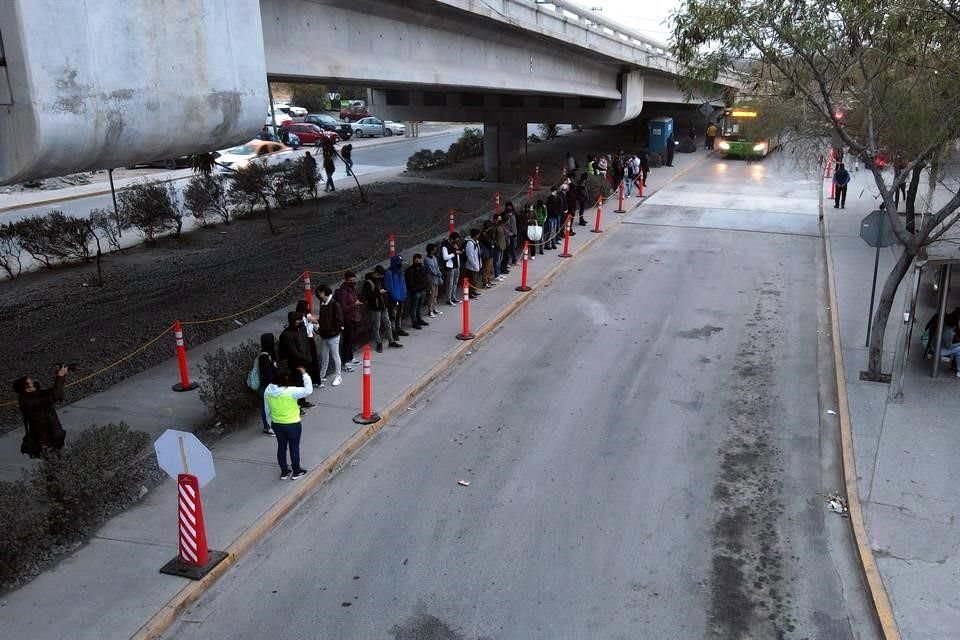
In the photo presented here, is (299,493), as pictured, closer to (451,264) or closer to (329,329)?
(329,329)

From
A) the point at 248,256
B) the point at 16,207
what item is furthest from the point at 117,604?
the point at 16,207

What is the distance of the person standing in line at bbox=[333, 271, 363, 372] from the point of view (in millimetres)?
11625

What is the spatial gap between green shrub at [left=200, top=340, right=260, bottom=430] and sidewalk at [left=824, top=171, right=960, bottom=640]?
23.8 feet

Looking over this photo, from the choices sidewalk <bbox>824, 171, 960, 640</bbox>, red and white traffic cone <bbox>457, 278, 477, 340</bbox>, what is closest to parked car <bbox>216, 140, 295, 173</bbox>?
red and white traffic cone <bbox>457, 278, 477, 340</bbox>

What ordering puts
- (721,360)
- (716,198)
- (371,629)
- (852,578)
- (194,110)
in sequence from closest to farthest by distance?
1. (371,629)
2. (852,578)
3. (194,110)
4. (721,360)
5. (716,198)

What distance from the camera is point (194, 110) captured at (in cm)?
858

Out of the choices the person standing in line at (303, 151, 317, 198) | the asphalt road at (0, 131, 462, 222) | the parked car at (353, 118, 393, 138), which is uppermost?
the parked car at (353, 118, 393, 138)

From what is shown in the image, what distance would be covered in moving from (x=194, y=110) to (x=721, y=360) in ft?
28.7

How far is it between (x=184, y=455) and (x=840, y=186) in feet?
82.7

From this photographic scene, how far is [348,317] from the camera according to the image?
11.8 metres

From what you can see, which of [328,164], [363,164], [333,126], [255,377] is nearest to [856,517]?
[255,377]

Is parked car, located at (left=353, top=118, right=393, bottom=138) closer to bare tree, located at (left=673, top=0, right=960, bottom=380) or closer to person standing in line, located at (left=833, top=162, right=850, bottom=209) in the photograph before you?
person standing in line, located at (left=833, top=162, right=850, bottom=209)

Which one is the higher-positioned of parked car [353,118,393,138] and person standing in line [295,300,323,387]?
parked car [353,118,393,138]

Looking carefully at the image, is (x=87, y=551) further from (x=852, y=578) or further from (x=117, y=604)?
(x=852, y=578)
